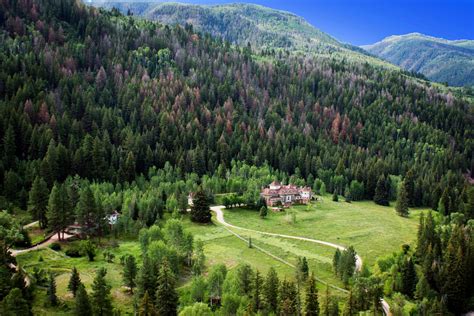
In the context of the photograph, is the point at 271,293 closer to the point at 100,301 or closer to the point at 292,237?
the point at 100,301

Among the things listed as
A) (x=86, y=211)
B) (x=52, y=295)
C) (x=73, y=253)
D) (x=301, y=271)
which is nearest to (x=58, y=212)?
(x=86, y=211)

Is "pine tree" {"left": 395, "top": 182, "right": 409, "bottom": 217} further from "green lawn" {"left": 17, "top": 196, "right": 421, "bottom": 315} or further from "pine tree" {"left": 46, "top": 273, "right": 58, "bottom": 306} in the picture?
"pine tree" {"left": 46, "top": 273, "right": 58, "bottom": 306}

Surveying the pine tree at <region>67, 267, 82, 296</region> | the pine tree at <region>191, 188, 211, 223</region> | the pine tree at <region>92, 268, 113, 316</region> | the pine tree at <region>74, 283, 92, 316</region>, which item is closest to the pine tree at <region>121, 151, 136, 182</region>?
the pine tree at <region>191, 188, 211, 223</region>

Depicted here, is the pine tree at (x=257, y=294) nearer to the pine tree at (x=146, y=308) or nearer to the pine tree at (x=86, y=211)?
the pine tree at (x=146, y=308)

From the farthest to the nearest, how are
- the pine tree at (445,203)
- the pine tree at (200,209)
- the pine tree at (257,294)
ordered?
the pine tree at (445,203)
the pine tree at (200,209)
the pine tree at (257,294)

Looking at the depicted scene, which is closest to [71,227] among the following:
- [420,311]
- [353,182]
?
[420,311]

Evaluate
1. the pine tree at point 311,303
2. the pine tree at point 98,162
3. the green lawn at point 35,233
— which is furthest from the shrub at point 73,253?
the pine tree at point 98,162

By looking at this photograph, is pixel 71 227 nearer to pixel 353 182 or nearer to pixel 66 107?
pixel 66 107

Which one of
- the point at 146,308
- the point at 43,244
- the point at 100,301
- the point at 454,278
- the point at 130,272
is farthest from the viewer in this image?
the point at 43,244
